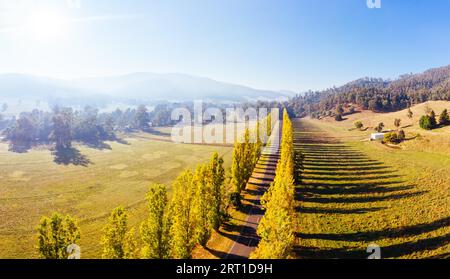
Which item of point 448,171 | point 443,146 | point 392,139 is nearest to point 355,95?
point 392,139

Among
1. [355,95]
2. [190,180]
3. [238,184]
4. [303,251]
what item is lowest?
[303,251]

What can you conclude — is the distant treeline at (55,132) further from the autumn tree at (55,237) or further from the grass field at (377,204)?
the autumn tree at (55,237)

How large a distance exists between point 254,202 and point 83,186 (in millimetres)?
34113

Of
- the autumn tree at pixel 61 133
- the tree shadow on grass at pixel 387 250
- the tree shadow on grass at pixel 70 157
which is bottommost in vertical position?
the tree shadow on grass at pixel 387 250

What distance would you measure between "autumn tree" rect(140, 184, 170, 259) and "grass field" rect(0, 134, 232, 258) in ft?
33.6

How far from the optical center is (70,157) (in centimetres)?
8056

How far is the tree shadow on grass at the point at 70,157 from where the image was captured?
7331 cm

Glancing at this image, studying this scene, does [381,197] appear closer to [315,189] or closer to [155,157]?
[315,189]

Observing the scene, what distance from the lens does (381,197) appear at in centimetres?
3938

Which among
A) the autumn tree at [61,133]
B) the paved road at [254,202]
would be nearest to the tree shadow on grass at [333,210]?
the paved road at [254,202]

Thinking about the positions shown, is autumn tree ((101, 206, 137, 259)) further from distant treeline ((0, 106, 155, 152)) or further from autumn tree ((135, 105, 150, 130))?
autumn tree ((135, 105, 150, 130))

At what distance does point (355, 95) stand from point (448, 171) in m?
165

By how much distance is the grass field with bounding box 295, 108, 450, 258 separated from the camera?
26688mm

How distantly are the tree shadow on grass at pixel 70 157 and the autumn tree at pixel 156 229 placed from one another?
58.1 m
